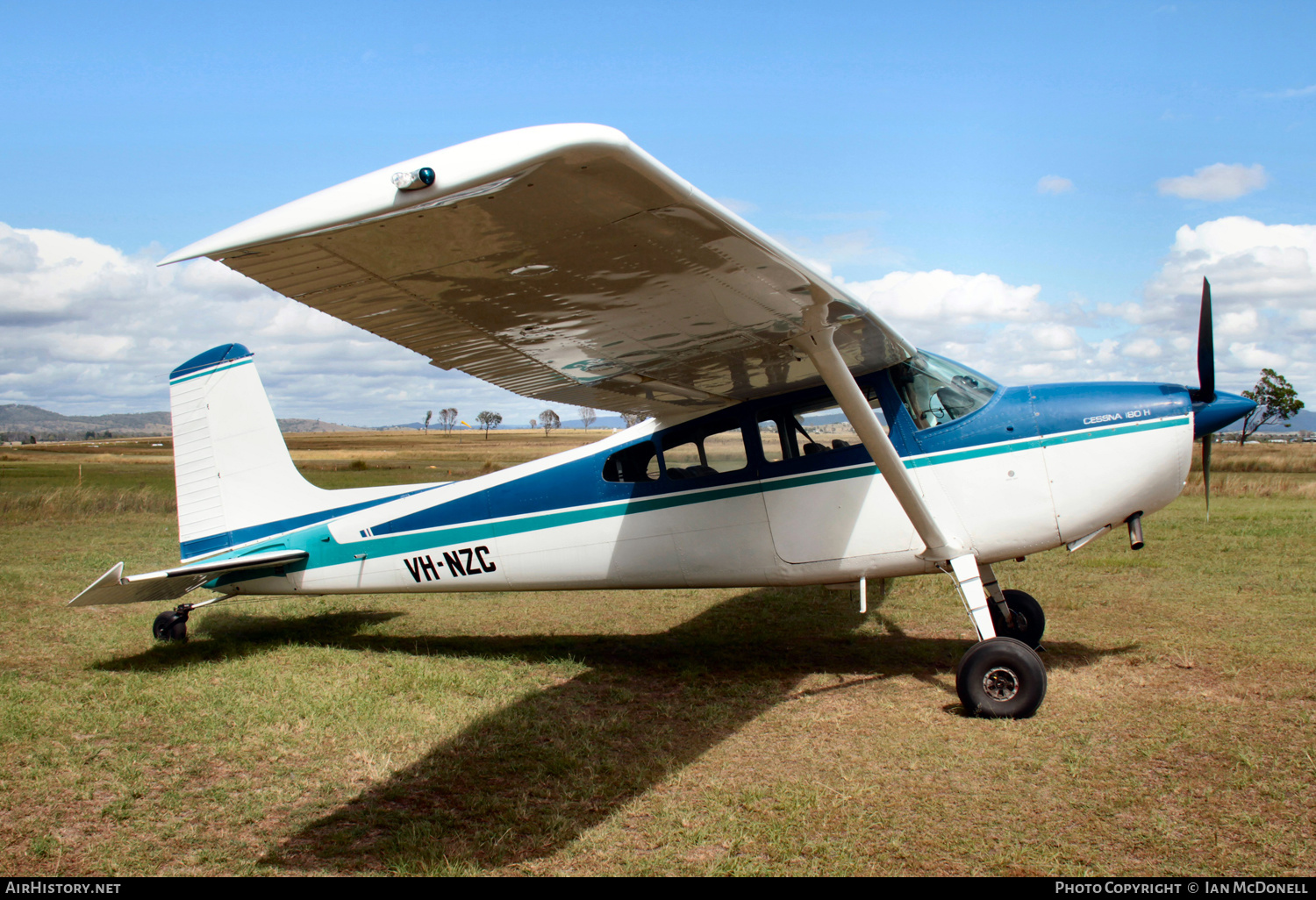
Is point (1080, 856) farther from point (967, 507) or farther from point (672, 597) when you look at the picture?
point (672, 597)

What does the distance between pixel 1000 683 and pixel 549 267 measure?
3991 mm

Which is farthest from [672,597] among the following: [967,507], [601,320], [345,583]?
[601,320]

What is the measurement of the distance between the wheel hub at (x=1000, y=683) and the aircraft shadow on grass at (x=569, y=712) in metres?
0.34

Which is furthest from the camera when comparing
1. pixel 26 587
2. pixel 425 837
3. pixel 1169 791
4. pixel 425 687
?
pixel 26 587

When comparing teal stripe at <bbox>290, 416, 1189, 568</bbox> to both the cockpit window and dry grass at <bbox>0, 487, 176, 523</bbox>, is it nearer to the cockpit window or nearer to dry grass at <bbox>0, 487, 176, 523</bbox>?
the cockpit window

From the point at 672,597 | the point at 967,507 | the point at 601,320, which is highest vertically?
the point at 601,320

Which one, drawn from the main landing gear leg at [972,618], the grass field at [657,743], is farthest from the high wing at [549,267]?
the grass field at [657,743]

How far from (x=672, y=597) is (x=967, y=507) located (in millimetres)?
5302

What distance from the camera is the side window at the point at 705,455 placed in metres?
6.04

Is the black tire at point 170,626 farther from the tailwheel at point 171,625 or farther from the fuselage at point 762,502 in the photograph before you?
the fuselage at point 762,502

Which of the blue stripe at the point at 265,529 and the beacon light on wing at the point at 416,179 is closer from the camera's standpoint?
the beacon light on wing at the point at 416,179

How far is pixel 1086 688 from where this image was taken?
5.43 metres

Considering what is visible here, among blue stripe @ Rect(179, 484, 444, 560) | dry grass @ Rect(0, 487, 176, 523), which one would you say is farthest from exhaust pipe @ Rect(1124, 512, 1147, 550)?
dry grass @ Rect(0, 487, 176, 523)
